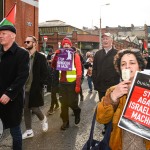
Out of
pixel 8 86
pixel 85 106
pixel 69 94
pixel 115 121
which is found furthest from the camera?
pixel 85 106

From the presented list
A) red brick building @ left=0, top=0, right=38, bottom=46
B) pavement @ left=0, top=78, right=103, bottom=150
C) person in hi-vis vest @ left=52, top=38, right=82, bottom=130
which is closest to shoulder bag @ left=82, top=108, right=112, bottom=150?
pavement @ left=0, top=78, right=103, bottom=150

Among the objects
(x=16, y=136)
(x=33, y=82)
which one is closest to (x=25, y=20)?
(x=33, y=82)

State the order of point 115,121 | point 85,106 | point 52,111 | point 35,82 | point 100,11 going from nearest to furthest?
1. point 115,121
2. point 35,82
3. point 52,111
4. point 85,106
5. point 100,11

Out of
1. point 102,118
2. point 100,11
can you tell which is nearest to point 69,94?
point 102,118

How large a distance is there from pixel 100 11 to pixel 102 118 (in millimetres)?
32418

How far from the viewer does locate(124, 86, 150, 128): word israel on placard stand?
2150 mm

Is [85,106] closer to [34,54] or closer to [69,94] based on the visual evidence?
[69,94]

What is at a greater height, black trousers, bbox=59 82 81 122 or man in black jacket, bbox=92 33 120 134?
man in black jacket, bbox=92 33 120 134

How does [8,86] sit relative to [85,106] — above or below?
above

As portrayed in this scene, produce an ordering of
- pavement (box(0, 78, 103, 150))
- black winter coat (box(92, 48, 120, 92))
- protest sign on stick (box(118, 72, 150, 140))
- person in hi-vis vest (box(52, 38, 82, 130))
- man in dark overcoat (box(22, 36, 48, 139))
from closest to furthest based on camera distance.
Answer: protest sign on stick (box(118, 72, 150, 140)) → pavement (box(0, 78, 103, 150)) → man in dark overcoat (box(22, 36, 48, 139)) → black winter coat (box(92, 48, 120, 92)) → person in hi-vis vest (box(52, 38, 82, 130))

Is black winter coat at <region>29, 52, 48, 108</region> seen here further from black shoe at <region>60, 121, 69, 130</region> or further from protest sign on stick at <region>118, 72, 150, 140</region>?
protest sign on stick at <region>118, 72, 150, 140</region>

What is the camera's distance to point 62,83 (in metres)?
5.89

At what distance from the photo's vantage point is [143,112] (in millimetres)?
2164

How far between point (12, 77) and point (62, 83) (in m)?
2.25
